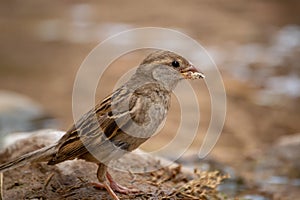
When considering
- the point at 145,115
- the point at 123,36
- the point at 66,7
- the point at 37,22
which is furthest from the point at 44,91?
the point at 145,115

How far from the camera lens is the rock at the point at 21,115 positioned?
10.7 metres

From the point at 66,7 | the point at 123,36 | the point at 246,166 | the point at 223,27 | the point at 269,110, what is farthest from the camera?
the point at 66,7

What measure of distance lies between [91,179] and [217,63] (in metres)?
8.45

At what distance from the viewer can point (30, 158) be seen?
14.9 feet

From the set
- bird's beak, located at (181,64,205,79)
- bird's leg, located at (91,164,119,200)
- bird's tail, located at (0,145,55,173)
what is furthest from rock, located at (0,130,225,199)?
bird's beak, located at (181,64,205,79)

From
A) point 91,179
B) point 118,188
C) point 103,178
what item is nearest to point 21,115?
Result: point 91,179

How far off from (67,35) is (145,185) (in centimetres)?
1077

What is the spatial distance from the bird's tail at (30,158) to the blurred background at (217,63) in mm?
2434

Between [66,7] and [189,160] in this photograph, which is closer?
[189,160]

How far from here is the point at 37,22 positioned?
1669 cm

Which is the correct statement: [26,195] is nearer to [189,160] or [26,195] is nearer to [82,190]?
[82,190]

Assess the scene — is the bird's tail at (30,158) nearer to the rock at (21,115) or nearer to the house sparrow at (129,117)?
the house sparrow at (129,117)

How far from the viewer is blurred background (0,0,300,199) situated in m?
7.82

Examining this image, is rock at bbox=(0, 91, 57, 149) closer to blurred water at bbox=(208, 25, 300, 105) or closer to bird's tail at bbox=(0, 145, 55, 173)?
blurred water at bbox=(208, 25, 300, 105)
